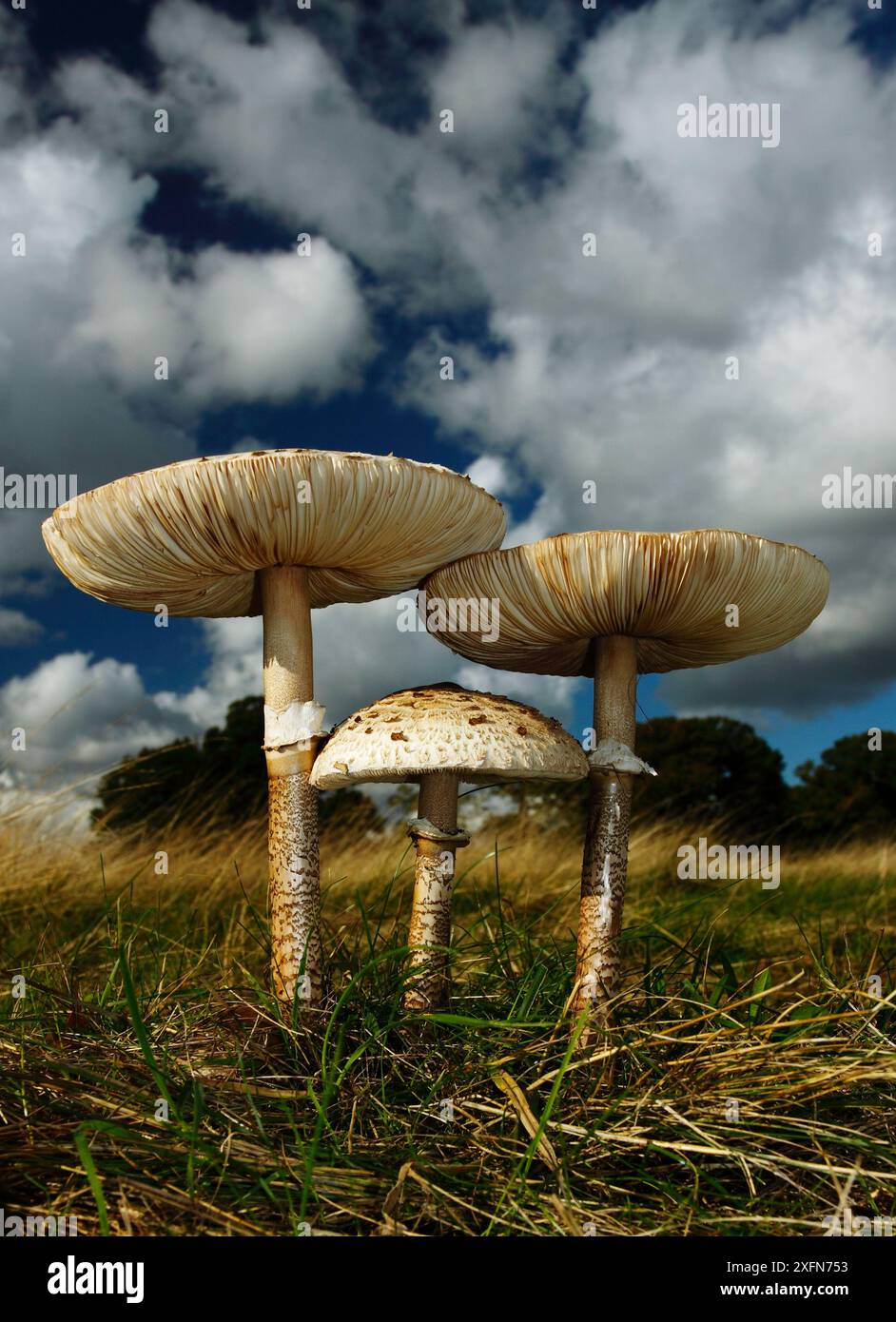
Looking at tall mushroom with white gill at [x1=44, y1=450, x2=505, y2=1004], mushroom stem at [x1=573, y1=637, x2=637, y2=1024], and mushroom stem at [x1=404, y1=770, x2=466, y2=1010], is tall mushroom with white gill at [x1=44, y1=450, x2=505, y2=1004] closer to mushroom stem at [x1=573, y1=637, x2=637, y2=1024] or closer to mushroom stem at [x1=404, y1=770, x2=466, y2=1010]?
mushroom stem at [x1=404, y1=770, x2=466, y2=1010]

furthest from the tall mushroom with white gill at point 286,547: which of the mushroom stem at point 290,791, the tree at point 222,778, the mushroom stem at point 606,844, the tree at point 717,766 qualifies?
the tree at point 717,766

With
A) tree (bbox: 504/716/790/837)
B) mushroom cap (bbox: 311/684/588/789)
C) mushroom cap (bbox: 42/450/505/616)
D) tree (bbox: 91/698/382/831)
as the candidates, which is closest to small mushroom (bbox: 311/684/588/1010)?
mushroom cap (bbox: 311/684/588/789)

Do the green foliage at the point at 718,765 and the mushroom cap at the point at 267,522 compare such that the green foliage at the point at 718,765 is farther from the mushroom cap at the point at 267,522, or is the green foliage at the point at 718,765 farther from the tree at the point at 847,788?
the mushroom cap at the point at 267,522

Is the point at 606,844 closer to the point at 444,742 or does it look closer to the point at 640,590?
the point at 444,742

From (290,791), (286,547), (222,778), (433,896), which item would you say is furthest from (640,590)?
(222,778)

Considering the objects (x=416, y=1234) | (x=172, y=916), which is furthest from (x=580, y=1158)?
(x=172, y=916)
